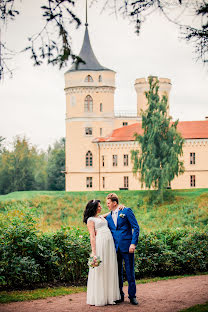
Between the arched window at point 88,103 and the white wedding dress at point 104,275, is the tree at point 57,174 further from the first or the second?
the white wedding dress at point 104,275

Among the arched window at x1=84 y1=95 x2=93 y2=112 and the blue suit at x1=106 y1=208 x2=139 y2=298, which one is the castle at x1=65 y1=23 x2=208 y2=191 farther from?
the blue suit at x1=106 y1=208 x2=139 y2=298

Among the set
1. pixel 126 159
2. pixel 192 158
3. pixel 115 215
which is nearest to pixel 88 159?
pixel 126 159

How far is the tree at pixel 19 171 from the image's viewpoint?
185ft

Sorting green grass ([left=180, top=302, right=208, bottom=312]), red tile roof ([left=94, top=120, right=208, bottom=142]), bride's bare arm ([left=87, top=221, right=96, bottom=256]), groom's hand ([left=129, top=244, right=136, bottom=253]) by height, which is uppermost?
red tile roof ([left=94, top=120, right=208, bottom=142])

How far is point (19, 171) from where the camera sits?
5734 cm

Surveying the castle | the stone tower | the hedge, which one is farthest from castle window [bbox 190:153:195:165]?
the hedge

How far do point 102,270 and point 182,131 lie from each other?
126ft

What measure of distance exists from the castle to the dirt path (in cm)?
3500

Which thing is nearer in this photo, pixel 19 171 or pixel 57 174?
pixel 19 171

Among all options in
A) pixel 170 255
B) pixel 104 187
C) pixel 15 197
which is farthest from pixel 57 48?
pixel 104 187

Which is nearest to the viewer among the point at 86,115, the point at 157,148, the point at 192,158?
the point at 157,148

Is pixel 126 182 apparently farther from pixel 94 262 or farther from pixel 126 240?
pixel 94 262

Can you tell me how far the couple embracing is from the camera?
7293 mm

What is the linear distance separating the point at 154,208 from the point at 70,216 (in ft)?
20.5
